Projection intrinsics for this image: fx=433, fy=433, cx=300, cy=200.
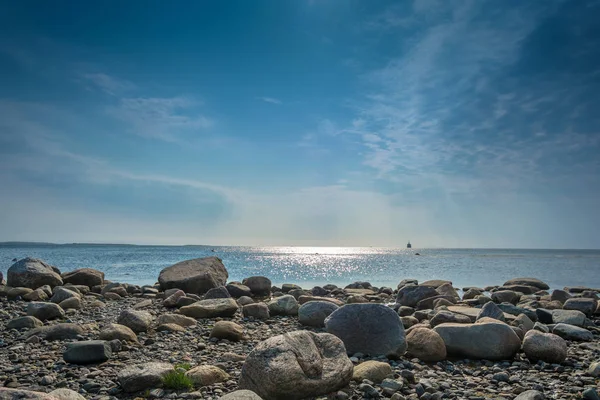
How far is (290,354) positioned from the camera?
6.23 metres

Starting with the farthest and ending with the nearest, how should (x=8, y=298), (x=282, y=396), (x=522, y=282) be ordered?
1. (x=522, y=282)
2. (x=8, y=298)
3. (x=282, y=396)

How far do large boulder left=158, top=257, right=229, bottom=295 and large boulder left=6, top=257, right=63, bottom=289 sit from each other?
395cm

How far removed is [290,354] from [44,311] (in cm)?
828

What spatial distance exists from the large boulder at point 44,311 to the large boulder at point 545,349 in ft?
36.9

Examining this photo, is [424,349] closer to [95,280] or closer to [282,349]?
[282,349]

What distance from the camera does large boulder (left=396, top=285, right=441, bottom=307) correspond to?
15.5m

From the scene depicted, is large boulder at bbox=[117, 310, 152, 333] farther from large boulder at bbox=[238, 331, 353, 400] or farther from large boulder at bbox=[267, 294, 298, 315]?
large boulder at bbox=[238, 331, 353, 400]

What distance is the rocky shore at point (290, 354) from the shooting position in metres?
6.31

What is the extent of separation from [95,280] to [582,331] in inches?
691

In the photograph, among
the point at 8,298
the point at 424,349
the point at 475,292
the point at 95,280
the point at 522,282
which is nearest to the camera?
the point at 424,349

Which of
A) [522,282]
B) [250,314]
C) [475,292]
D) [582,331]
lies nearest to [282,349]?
[250,314]

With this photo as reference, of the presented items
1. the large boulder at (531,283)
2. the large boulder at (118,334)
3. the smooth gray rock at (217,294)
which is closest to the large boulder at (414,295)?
the smooth gray rock at (217,294)

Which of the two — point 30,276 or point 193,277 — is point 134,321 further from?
point 30,276

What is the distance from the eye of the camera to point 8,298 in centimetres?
1431
